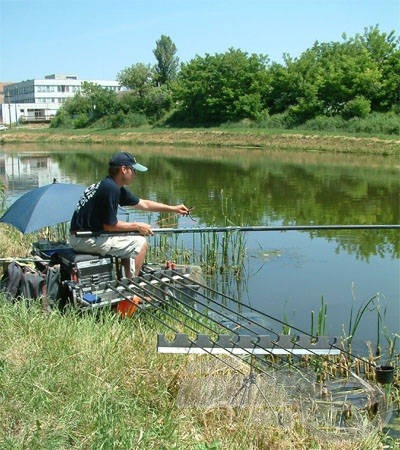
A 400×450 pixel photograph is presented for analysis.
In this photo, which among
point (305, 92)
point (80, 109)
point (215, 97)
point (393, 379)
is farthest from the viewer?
point (80, 109)

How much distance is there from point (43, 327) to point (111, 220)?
126cm

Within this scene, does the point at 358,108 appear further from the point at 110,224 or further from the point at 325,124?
the point at 110,224

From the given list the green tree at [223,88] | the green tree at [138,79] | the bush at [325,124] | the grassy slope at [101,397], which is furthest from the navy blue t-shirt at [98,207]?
the green tree at [138,79]

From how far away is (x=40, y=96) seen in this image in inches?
3878

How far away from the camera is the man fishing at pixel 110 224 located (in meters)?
5.20

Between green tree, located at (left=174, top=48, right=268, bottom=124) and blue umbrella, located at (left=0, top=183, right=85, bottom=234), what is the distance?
37240mm

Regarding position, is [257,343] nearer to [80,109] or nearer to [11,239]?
[11,239]

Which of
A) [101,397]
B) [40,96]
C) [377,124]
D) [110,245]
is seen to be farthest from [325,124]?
[40,96]

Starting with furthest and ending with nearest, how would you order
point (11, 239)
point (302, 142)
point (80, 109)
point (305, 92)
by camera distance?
point (80, 109) < point (305, 92) < point (302, 142) < point (11, 239)

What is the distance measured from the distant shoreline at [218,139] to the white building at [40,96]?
32.9m

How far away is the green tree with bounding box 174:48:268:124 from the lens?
1750 inches

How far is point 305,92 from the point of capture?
39781 mm

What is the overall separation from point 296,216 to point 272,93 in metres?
32.4

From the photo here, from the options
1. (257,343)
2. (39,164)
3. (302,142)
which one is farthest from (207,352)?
(302,142)
